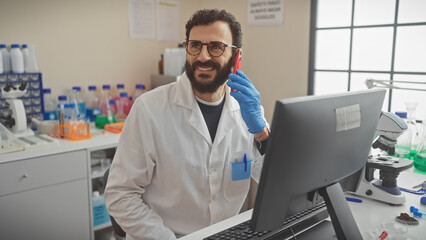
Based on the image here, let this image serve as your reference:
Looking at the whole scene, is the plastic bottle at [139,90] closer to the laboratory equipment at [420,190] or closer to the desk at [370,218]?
the desk at [370,218]

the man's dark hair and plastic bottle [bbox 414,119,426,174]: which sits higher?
the man's dark hair

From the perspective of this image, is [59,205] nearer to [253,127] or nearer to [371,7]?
[253,127]

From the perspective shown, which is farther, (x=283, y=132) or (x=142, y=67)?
(x=142, y=67)

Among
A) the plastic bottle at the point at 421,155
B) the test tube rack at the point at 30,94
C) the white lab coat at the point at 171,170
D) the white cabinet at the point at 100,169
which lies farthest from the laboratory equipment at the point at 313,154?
the test tube rack at the point at 30,94

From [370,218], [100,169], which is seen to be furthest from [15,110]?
[370,218]

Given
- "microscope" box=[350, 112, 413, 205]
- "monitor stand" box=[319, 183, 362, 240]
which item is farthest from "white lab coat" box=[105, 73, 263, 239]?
"monitor stand" box=[319, 183, 362, 240]

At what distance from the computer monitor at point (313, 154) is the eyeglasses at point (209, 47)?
72 centimetres

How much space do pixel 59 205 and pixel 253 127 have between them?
1.49 meters

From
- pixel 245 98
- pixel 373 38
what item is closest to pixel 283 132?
pixel 245 98

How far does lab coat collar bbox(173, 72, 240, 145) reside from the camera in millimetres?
1557

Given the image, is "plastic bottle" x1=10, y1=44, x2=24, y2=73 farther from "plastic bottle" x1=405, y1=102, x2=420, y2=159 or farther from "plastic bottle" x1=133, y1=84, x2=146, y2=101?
"plastic bottle" x1=405, y1=102, x2=420, y2=159

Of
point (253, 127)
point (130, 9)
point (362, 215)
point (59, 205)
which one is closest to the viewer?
point (362, 215)

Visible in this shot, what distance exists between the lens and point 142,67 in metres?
3.32

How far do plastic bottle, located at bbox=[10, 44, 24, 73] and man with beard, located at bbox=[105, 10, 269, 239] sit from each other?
137 centimetres
